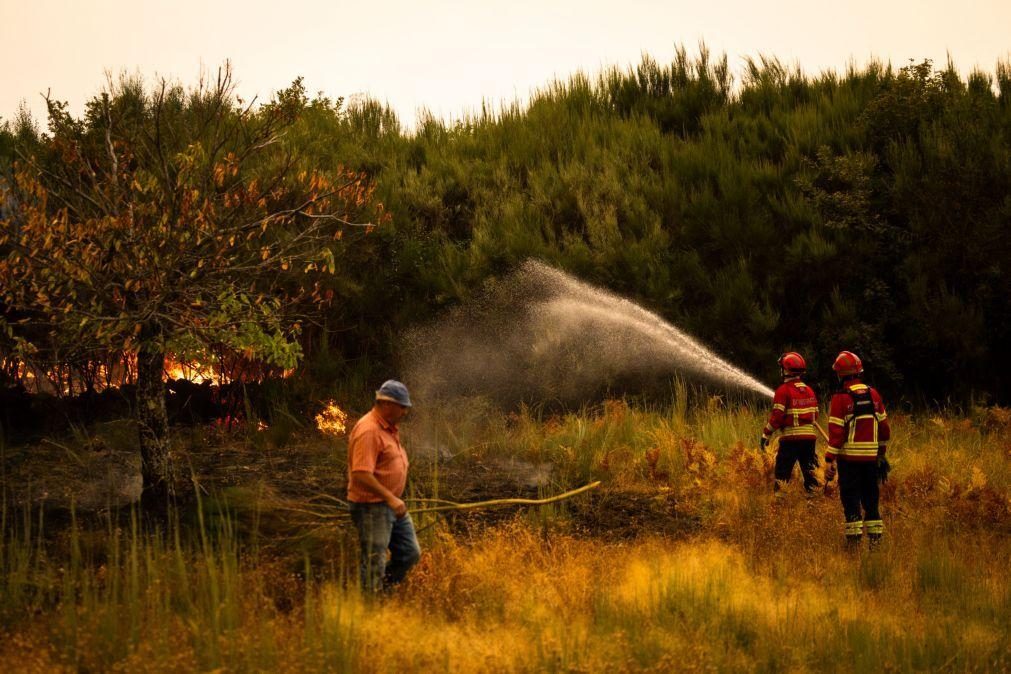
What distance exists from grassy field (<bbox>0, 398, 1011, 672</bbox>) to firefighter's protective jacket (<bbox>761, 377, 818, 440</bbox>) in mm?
651

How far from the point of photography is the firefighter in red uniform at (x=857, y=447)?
8.41 m

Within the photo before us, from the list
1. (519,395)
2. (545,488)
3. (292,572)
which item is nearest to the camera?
(292,572)

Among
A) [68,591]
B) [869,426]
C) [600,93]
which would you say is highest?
[600,93]

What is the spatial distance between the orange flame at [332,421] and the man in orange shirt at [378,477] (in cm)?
732

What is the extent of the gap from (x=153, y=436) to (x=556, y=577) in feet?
15.7

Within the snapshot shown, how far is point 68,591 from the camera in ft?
19.7

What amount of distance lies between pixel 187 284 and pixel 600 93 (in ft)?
45.3

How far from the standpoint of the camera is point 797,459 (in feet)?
33.6

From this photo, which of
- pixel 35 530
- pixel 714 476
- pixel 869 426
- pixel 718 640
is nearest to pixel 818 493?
pixel 714 476

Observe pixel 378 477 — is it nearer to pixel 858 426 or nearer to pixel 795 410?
Result: pixel 858 426

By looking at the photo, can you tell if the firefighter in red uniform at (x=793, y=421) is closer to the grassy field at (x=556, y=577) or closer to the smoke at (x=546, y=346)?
the grassy field at (x=556, y=577)

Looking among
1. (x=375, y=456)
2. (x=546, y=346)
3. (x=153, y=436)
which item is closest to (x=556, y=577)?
(x=375, y=456)

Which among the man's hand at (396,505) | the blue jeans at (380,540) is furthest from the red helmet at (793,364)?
the man's hand at (396,505)

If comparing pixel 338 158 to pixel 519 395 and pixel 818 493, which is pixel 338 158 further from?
pixel 818 493
